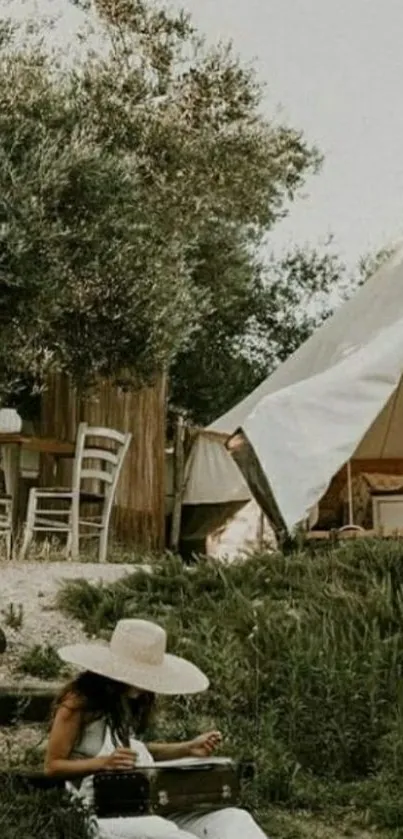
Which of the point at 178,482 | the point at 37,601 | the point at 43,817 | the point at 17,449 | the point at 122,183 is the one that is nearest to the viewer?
the point at 43,817

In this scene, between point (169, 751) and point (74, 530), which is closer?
point (169, 751)

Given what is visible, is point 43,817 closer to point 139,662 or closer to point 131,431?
point 139,662

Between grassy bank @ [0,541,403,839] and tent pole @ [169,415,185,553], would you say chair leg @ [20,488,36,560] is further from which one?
tent pole @ [169,415,185,553]

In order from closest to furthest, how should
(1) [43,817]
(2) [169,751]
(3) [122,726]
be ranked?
(1) [43,817], (3) [122,726], (2) [169,751]

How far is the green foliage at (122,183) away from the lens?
41.9ft

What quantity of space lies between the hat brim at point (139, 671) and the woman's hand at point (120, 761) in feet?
0.76

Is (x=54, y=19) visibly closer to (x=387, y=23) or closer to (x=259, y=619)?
(x=387, y=23)

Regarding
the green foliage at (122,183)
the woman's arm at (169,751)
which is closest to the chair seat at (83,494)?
the green foliage at (122,183)

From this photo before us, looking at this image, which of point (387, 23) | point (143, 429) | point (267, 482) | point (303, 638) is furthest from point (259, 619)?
point (143, 429)

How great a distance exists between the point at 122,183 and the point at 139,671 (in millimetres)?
9385

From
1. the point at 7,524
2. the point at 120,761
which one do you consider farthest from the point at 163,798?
the point at 7,524

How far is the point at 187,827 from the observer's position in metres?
4.47

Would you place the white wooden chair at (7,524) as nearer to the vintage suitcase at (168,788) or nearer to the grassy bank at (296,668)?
the grassy bank at (296,668)

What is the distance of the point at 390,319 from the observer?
39.5ft
